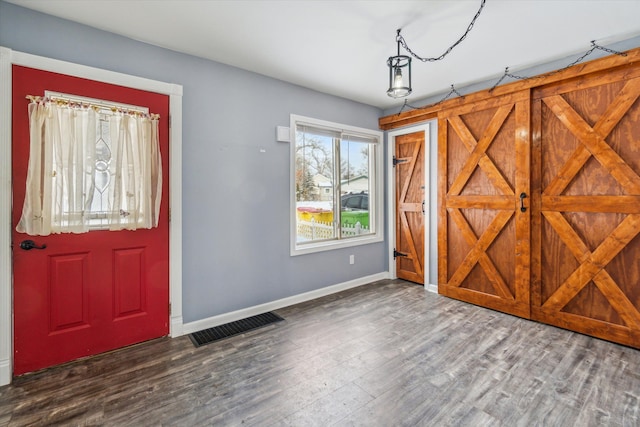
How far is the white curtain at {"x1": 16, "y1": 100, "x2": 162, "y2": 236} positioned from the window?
1.51m

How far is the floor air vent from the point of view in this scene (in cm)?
271

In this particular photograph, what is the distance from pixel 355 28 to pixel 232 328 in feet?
9.51

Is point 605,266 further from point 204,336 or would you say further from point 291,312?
point 204,336

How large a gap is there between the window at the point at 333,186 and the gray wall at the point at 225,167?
19cm

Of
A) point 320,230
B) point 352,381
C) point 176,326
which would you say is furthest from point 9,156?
point 320,230

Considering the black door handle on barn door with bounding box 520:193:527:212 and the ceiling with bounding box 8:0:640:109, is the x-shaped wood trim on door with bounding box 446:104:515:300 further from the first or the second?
the ceiling with bounding box 8:0:640:109

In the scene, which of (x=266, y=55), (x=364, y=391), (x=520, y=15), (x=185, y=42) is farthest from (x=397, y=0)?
(x=364, y=391)

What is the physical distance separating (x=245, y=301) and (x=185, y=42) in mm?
2532

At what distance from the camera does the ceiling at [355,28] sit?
6.93 ft

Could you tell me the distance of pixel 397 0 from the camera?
2051 millimetres

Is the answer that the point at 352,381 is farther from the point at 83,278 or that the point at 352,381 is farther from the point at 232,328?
the point at 83,278

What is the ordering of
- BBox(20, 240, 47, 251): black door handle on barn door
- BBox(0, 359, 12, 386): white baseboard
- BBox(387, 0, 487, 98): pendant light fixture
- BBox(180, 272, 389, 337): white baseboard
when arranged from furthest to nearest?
1. BBox(180, 272, 389, 337): white baseboard
2. BBox(387, 0, 487, 98): pendant light fixture
3. BBox(20, 240, 47, 251): black door handle on barn door
4. BBox(0, 359, 12, 386): white baseboard

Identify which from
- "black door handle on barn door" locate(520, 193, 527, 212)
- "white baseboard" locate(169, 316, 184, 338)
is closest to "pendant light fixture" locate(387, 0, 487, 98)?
"black door handle on barn door" locate(520, 193, 527, 212)

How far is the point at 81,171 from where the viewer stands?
89.2 inches
